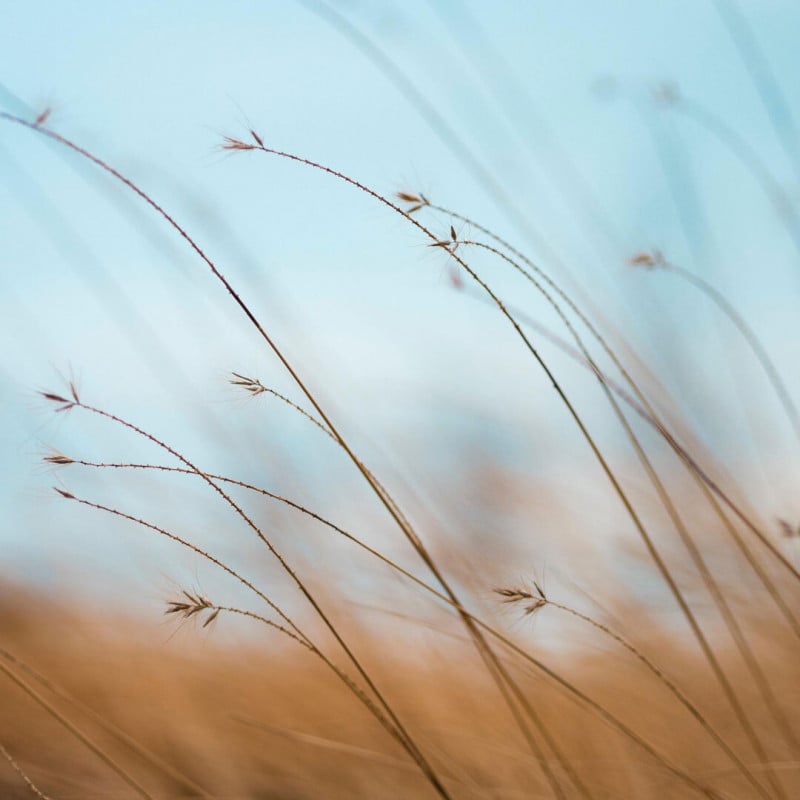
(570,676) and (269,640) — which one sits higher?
(570,676)

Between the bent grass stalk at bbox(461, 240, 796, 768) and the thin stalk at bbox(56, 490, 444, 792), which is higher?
the bent grass stalk at bbox(461, 240, 796, 768)

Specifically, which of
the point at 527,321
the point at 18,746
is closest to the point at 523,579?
the point at 527,321

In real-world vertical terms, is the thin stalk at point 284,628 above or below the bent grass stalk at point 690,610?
below

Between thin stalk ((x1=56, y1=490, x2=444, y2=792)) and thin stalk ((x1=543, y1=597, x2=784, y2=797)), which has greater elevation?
thin stalk ((x1=543, y1=597, x2=784, y2=797))

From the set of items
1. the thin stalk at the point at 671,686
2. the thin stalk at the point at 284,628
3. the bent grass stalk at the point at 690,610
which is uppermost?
the bent grass stalk at the point at 690,610

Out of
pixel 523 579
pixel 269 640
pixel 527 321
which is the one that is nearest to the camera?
pixel 523 579

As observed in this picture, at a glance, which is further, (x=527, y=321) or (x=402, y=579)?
(x=402, y=579)

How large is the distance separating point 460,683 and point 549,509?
437 mm

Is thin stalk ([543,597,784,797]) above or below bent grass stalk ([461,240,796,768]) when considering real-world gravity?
below

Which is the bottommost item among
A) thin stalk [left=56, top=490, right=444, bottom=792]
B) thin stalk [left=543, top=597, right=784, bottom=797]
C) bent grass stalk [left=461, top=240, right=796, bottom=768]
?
thin stalk [left=56, top=490, right=444, bottom=792]

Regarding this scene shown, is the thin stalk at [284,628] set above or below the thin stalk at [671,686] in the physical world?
below

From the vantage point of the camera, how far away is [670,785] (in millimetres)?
1337

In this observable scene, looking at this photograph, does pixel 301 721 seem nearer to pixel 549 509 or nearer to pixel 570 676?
pixel 570 676

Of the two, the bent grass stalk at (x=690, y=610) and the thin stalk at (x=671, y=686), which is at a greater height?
the bent grass stalk at (x=690, y=610)
